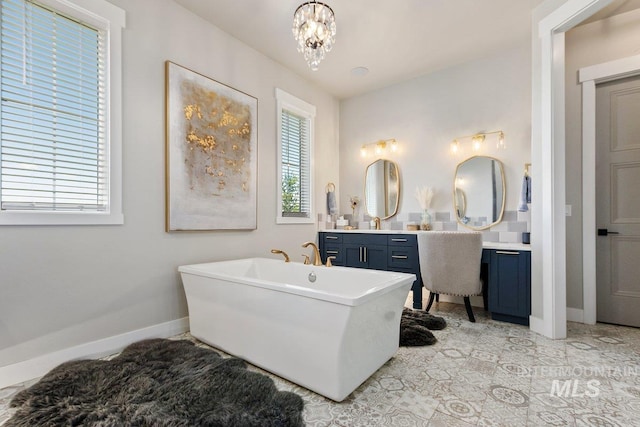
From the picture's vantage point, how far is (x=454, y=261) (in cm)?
296

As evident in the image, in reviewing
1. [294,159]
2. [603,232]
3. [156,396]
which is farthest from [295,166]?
[603,232]

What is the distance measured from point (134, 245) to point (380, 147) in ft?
10.7

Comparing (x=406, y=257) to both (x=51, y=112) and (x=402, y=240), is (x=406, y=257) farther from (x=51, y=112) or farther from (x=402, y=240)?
(x=51, y=112)

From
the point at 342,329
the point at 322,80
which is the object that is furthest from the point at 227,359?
the point at 322,80

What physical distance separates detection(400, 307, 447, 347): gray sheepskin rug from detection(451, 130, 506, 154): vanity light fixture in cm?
199

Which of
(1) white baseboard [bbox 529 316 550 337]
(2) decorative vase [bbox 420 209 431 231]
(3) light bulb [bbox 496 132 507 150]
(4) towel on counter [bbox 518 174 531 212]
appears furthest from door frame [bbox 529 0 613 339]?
(2) decorative vase [bbox 420 209 431 231]

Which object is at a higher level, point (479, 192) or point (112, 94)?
point (112, 94)

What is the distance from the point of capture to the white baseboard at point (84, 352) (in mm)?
1918

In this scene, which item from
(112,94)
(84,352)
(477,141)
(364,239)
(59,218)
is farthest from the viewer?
(364,239)

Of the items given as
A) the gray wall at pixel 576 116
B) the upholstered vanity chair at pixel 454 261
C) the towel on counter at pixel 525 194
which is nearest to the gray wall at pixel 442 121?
the towel on counter at pixel 525 194

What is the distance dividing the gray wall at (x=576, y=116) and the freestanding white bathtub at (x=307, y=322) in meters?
2.05

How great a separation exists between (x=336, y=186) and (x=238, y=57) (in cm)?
224

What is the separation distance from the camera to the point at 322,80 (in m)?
4.26

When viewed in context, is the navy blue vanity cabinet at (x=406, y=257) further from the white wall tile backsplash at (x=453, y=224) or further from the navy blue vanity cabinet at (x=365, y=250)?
the white wall tile backsplash at (x=453, y=224)
